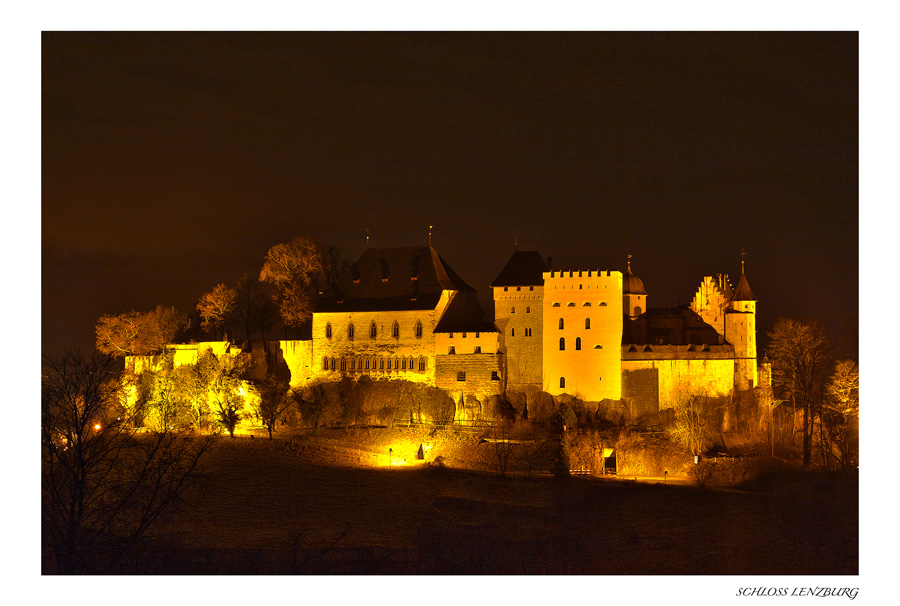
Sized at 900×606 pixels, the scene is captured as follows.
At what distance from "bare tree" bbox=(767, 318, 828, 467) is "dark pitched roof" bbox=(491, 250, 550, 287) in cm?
1271

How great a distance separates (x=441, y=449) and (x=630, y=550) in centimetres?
1359

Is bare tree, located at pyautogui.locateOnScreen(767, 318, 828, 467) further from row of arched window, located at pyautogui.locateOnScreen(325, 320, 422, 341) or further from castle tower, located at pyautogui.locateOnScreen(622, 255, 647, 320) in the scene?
row of arched window, located at pyautogui.locateOnScreen(325, 320, 422, 341)

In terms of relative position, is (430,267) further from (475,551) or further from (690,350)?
(475,551)

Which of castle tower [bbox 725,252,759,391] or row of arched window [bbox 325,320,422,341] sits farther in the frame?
row of arched window [bbox 325,320,422,341]

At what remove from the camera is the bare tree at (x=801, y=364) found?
56531 millimetres

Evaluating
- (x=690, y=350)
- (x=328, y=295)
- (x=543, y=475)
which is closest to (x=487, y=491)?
(x=543, y=475)

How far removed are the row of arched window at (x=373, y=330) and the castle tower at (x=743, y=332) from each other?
15145 millimetres

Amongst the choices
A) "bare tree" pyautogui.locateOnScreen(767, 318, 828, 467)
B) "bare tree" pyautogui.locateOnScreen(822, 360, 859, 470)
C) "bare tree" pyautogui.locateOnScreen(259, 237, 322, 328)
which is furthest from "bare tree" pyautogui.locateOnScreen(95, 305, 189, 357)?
"bare tree" pyautogui.locateOnScreen(822, 360, 859, 470)

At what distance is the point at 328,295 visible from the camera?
211 ft

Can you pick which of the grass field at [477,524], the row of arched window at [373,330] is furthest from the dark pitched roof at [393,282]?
the grass field at [477,524]

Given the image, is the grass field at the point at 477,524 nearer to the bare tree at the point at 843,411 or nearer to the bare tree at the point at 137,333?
the bare tree at the point at 843,411

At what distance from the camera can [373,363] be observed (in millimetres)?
62094

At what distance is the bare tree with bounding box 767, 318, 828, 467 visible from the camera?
5653 centimetres

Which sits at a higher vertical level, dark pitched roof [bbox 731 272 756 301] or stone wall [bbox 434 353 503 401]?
dark pitched roof [bbox 731 272 756 301]
